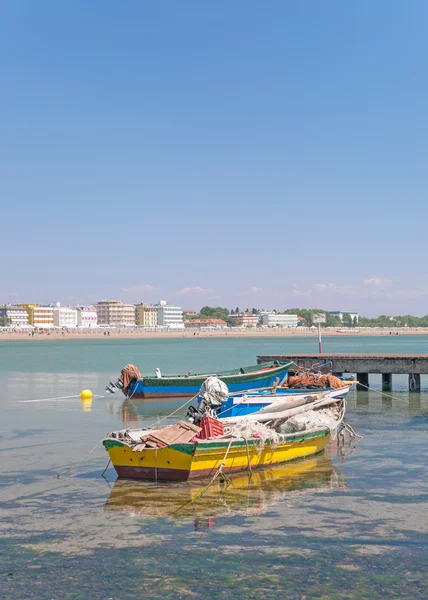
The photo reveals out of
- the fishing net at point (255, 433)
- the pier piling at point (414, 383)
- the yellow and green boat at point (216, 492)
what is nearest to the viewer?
the yellow and green boat at point (216, 492)

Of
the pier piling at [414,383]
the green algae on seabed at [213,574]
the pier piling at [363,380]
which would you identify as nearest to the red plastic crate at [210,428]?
the green algae on seabed at [213,574]

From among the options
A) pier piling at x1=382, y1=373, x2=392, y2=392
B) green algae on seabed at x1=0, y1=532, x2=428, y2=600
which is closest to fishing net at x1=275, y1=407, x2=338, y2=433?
green algae on seabed at x1=0, y1=532, x2=428, y2=600

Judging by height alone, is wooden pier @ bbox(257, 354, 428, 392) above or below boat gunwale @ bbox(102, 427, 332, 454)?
above

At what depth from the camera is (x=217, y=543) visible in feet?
49.0

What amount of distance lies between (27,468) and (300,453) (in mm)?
8926

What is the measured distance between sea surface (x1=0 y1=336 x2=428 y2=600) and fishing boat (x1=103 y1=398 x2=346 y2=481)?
461 mm

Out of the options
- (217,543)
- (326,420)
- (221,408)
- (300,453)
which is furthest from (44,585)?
(221,408)

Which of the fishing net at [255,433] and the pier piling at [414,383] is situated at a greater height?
the fishing net at [255,433]

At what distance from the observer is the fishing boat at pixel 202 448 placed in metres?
20.1

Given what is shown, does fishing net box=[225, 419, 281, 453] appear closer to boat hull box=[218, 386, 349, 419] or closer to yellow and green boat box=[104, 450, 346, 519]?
yellow and green boat box=[104, 450, 346, 519]

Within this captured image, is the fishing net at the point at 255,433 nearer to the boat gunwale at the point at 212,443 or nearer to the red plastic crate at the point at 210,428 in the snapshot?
the boat gunwale at the point at 212,443

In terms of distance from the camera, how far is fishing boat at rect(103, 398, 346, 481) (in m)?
20.1

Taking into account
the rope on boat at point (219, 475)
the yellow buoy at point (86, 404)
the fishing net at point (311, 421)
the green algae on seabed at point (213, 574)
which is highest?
the fishing net at point (311, 421)

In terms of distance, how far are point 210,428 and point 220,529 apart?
5.66m
